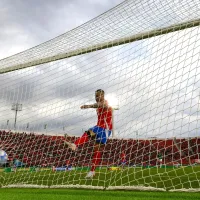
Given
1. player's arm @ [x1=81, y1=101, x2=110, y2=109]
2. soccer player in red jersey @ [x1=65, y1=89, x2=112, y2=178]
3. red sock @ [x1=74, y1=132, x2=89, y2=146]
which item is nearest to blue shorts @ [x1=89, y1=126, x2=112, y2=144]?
soccer player in red jersey @ [x1=65, y1=89, x2=112, y2=178]

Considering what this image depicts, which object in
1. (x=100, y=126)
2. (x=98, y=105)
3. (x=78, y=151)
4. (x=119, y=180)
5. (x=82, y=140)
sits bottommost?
(x=119, y=180)

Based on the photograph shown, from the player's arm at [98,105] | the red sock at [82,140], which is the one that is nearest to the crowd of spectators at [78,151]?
the red sock at [82,140]

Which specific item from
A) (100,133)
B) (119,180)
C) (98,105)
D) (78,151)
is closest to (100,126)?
(100,133)

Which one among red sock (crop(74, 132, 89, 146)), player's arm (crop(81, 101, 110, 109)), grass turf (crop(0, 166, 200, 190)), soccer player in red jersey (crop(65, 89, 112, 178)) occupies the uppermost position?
player's arm (crop(81, 101, 110, 109))

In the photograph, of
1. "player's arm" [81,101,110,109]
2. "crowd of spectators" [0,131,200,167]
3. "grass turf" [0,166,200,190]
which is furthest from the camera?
"crowd of spectators" [0,131,200,167]

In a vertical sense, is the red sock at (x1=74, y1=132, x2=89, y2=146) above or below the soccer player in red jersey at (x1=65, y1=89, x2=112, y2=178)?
below

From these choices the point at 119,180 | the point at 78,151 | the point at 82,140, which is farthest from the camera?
the point at 78,151

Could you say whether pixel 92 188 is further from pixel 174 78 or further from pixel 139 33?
pixel 139 33

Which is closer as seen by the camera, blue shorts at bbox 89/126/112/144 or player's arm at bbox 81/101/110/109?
player's arm at bbox 81/101/110/109

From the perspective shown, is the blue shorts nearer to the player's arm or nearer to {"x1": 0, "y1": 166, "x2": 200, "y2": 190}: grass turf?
the player's arm

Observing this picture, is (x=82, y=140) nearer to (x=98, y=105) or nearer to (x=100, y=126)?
(x=100, y=126)

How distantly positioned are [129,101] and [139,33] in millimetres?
1083

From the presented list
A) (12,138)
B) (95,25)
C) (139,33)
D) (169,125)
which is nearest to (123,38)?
(139,33)

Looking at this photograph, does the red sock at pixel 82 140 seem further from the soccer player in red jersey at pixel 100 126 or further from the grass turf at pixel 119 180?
the grass turf at pixel 119 180
